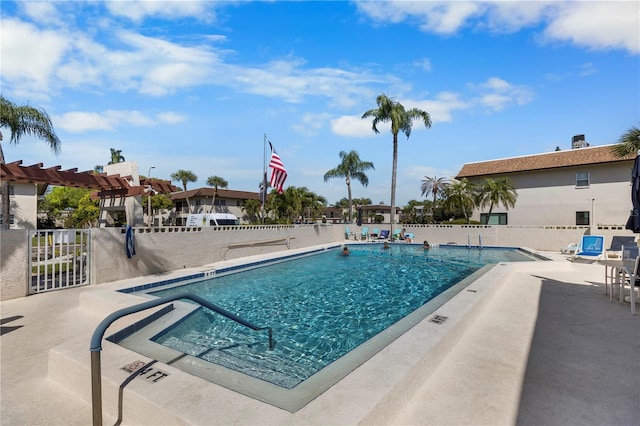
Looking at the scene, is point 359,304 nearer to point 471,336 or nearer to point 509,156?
point 471,336

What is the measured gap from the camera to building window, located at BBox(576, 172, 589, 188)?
22.5 m

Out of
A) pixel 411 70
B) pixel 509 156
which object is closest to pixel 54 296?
pixel 411 70

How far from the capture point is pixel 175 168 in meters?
48.6

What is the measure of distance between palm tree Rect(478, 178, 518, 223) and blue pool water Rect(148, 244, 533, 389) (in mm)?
11638

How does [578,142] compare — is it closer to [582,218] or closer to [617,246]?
[582,218]

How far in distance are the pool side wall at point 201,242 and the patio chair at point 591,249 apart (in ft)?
14.9

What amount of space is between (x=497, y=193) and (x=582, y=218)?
6.22m

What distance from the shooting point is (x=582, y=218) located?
22.6 metres

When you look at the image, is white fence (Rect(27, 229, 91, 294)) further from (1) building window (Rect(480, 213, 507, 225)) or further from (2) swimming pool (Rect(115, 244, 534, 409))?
(1) building window (Rect(480, 213, 507, 225))

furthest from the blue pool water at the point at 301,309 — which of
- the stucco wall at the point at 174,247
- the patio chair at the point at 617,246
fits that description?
the patio chair at the point at 617,246

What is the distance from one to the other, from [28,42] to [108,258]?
6.40 metres

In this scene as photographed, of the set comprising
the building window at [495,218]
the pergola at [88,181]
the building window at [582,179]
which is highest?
the building window at [582,179]

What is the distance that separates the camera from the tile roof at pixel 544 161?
21922 mm

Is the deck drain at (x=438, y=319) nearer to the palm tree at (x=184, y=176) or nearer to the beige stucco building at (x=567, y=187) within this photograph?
the beige stucco building at (x=567, y=187)
